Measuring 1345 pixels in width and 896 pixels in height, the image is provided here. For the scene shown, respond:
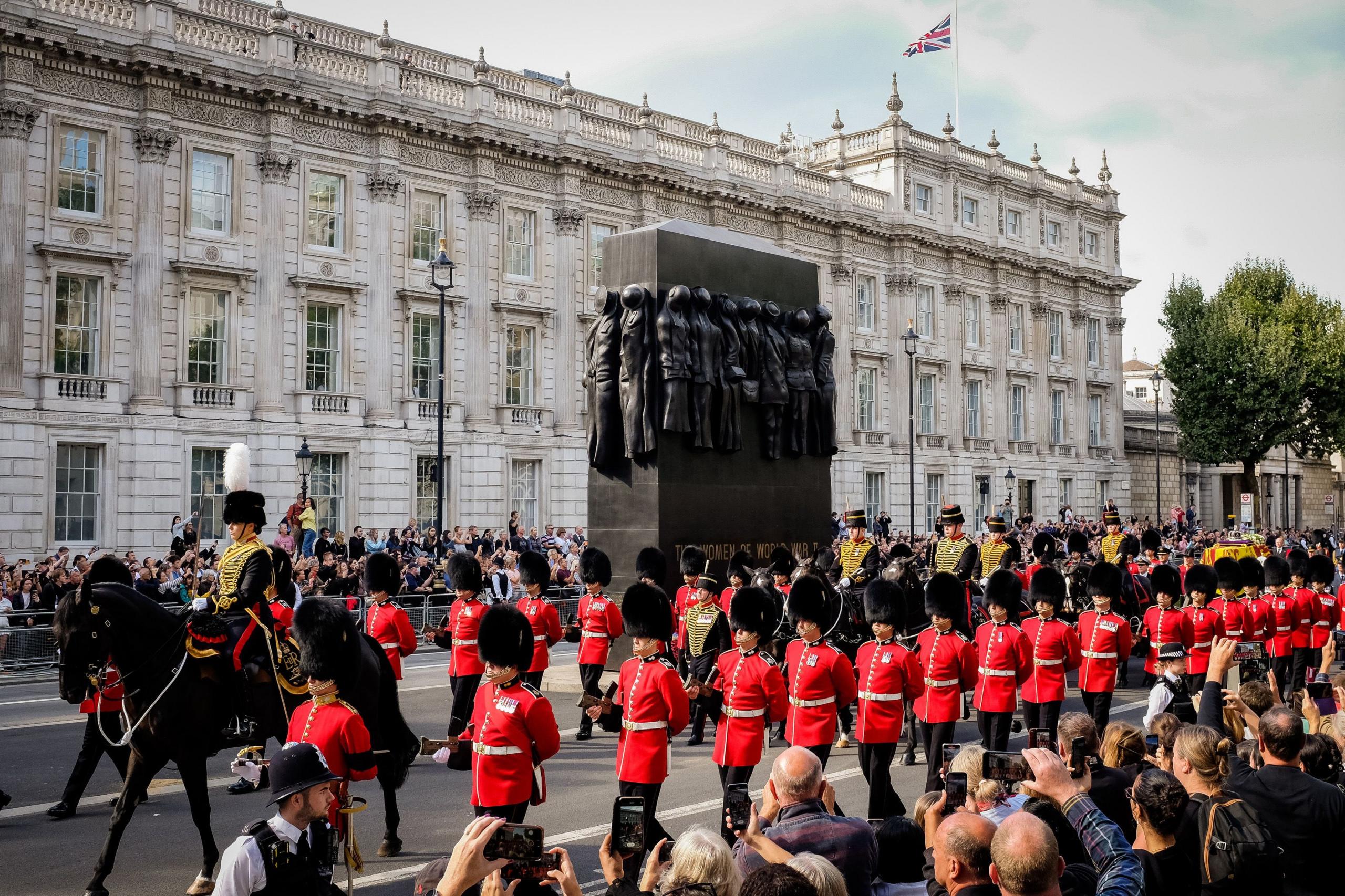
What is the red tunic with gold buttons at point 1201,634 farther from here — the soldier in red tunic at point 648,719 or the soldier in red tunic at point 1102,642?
the soldier in red tunic at point 648,719

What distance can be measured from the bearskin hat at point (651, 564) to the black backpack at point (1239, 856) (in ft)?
33.9

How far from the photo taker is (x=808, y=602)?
10.1 metres

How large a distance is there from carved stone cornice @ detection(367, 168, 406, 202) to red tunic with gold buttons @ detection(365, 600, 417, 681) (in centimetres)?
2432

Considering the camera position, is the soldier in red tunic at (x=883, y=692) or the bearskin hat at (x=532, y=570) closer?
the soldier in red tunic at (x=883, y=692)

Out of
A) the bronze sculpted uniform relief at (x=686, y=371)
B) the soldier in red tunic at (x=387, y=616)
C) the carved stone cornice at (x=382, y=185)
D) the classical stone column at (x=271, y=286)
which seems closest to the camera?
the soldier in red tunic at (x=387, y=616)

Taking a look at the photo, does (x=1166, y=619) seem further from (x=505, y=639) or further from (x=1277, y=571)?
(x=505, y=639)

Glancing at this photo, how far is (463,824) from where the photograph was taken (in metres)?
10.1

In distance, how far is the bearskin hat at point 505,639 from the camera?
7.62 metres

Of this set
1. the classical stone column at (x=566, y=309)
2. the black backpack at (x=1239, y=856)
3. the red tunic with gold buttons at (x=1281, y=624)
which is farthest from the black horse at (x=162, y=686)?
the classical stone column at (x=566, y=309)

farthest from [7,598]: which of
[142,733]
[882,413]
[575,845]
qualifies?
[882,413]

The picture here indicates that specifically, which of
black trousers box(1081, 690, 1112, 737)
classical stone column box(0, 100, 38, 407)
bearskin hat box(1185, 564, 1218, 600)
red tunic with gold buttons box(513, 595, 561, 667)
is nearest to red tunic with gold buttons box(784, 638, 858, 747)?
black trousers box(1081, 690, 1112, 737)

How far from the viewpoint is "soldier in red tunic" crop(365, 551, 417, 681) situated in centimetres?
1223

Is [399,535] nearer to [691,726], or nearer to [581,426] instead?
[581,426]

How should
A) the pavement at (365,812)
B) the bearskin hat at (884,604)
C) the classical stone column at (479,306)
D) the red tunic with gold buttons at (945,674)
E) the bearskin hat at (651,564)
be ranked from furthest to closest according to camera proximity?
the classical stone column at (479,306)
the bearskin hat at (651,564)
the red tunic with gold buttons at (945,674)
the bearskin hat at (884,604)
the pavement at (365,812)
